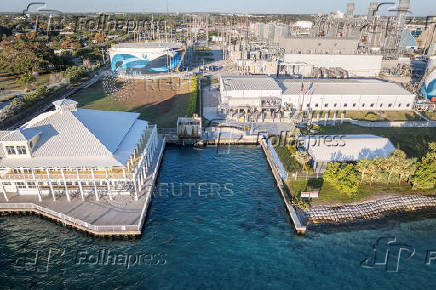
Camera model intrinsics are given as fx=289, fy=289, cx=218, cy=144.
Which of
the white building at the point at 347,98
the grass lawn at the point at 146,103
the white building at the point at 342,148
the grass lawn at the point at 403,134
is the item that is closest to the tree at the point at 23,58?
the grass lawn at the point at 146,103

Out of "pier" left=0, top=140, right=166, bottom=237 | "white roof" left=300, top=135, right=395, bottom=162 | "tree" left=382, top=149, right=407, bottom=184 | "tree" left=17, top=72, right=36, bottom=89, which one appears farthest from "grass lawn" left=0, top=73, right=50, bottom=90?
"tree" left=382, top=149, right=407, bottom=184

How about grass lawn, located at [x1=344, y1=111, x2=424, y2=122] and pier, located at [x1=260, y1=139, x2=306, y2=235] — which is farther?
grass lawn, located at [x1=344, y1=111, x2=424, y2=122]

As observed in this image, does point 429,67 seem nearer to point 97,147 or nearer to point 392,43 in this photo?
point 392,43

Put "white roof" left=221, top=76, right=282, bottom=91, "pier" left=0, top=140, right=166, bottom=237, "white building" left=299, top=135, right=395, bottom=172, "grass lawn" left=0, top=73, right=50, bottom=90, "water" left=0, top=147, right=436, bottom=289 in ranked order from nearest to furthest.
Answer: "water" left=0, top=147, right=436, bottom=289, "pier" left=0, top=140, right=166, bottom=237, "white building" left=299, top=135, right=395, bottom=172, "white roof" left=221, top=76, right=282, bottom=91, "grass lawn" left=0, top=73, right=50, bottom=90

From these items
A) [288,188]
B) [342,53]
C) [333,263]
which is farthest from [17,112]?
[342,53]

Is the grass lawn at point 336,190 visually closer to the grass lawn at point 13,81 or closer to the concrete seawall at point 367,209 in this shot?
the concrete seawall at point 367,209

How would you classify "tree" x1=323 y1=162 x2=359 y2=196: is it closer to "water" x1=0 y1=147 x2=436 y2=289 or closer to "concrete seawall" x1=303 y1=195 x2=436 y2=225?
"concrete seawall" x1=303 y1=195 x2=436 y2=225
